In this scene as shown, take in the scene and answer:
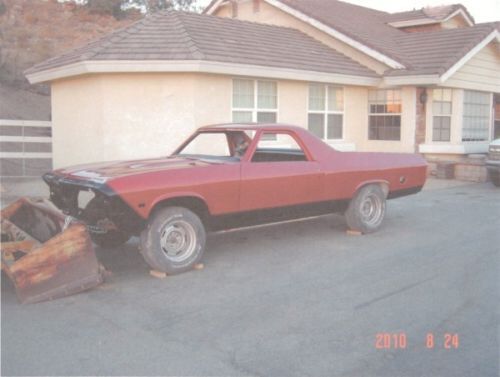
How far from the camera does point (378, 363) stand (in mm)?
4070

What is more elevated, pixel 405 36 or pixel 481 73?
pixel 405 36

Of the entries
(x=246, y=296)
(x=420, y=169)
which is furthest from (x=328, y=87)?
(x=246, y=296)

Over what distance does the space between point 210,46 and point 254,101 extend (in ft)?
5.50

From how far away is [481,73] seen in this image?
17969 mm

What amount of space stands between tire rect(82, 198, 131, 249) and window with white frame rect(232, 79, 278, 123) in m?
6.72

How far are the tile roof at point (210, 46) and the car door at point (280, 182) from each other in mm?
5368

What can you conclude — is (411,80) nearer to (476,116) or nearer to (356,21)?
(476,116)

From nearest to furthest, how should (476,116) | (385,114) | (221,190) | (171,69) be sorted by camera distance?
(221,190), (171,69), (385,114), (476,116)

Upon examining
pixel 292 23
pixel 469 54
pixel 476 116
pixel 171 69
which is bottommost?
pixel 476 116

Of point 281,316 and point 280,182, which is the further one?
point 280,182

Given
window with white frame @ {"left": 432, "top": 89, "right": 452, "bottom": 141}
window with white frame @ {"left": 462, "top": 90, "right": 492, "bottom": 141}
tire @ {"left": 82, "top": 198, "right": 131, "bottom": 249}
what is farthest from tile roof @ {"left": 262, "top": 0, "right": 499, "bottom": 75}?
tire @ {"left": 82, "top": 198, "right": 131, "bottom": 249}

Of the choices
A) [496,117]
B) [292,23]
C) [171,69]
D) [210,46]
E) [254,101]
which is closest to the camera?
[171,69]

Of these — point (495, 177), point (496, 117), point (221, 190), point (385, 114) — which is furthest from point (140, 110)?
point (496, 117)

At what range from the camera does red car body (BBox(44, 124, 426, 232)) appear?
596cm
